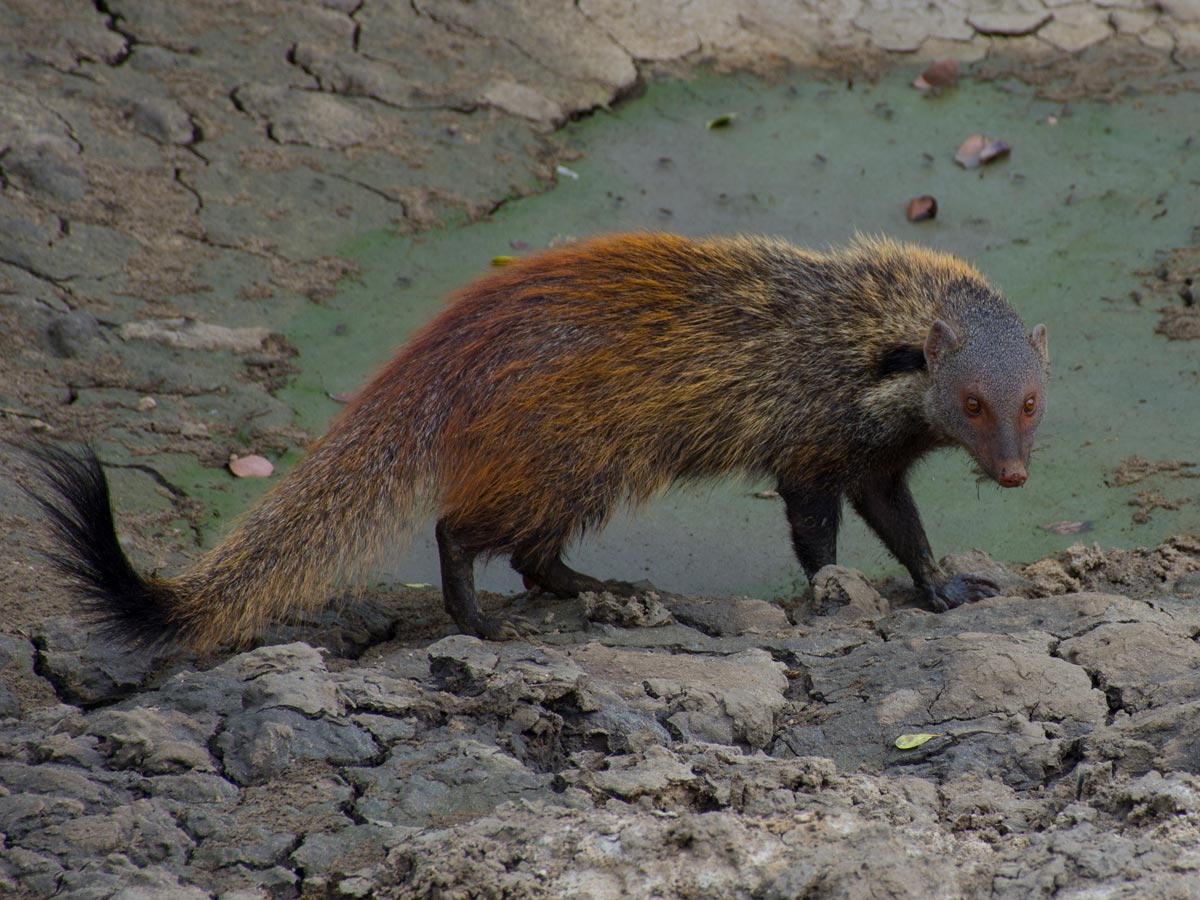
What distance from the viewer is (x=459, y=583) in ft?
14.9

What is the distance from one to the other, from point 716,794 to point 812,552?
2.20m

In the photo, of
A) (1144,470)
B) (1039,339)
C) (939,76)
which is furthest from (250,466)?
(939,76)

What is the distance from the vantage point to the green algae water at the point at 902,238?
5.36 meters

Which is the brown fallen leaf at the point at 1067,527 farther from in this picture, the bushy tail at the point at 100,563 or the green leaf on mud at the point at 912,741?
the bushy tail at the point at 100,563

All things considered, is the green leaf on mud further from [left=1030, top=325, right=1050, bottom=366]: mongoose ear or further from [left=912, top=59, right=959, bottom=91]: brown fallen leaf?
[left=912, top=59, right=959, bottom=91]: brown fallen leaf

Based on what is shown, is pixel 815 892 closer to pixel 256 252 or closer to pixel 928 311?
pixel 928 311

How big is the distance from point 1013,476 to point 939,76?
4.12 m

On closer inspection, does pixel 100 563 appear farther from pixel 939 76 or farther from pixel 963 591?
pixel 939 76

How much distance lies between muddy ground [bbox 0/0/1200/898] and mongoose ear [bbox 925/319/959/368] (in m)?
0.80

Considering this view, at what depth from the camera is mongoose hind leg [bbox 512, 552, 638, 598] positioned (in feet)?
15.7

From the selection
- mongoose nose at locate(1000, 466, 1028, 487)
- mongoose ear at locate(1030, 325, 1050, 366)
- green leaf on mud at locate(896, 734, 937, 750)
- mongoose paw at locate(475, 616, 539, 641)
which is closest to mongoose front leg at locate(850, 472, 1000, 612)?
mongoose nose at locate(1000, 466, 1028, 487)

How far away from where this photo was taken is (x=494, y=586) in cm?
527

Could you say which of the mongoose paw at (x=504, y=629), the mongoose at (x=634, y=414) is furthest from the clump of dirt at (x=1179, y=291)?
the mongoose paw at (x=504, y=629)

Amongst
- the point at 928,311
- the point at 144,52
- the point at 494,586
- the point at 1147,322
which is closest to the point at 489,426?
the point at 494,586
